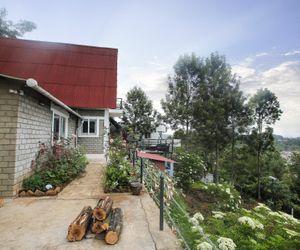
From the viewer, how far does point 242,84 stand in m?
20.5

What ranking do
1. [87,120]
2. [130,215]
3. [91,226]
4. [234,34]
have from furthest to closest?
[87,120] → [234,34] → [130,215] → [91,226]

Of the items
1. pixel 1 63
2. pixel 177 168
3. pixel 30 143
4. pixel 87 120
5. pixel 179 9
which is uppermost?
pixel 179 9

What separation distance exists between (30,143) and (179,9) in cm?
747

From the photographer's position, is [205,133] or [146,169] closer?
[146,169]

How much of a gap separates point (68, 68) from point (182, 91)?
11.4m

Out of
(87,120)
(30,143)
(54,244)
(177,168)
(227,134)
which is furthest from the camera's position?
(227,134)

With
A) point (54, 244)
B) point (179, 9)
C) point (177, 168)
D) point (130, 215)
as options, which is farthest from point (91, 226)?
point (177, 168)

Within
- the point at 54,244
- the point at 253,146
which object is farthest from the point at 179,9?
the point at 253,146

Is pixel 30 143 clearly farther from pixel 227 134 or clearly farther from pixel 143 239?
pixel 227 134

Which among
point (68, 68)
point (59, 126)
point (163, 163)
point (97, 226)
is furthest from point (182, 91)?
point (97, 226)

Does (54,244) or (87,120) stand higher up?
(87,120)

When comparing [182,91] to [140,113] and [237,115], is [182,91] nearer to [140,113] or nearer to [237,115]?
[237,115]

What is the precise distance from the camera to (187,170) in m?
14.1

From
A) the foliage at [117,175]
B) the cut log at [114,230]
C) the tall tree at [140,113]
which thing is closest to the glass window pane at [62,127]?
the foliage at [117,175]
